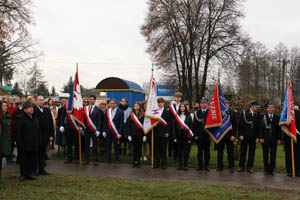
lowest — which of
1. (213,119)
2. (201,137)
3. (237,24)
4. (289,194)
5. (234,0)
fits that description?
(289,194)

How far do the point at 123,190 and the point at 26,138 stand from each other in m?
2.64

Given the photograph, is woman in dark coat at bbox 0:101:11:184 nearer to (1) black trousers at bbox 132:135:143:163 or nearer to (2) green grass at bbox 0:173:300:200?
(2) green grass at bbox 0:173:300:200

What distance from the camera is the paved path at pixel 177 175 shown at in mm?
7152

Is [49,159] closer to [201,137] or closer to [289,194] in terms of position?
[201,137]

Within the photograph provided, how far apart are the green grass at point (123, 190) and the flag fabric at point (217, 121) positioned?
6.66 feet

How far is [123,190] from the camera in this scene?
20.1 feet

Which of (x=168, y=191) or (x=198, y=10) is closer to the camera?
(x=168, y=191)

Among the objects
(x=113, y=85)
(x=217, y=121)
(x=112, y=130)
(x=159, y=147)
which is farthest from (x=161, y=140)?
(x=113, y=85)

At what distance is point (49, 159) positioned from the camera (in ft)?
33.2

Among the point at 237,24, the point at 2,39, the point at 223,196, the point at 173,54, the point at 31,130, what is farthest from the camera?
the point at 173,54

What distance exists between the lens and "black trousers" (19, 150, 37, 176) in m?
6.95

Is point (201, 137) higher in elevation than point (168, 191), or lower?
higher

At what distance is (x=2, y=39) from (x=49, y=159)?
11524 mm

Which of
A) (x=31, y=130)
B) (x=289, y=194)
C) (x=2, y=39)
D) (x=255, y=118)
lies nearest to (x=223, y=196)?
(x=289, y=194)
